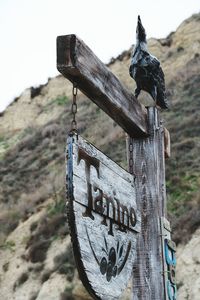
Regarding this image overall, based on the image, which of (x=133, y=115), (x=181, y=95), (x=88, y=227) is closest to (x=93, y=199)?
(x=88, y=227)

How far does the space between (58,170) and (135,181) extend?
20.0 metres

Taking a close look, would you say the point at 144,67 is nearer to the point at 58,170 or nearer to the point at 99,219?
the point at 99,219

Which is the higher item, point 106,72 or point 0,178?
point 0,178

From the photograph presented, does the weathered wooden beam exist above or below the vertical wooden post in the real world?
above

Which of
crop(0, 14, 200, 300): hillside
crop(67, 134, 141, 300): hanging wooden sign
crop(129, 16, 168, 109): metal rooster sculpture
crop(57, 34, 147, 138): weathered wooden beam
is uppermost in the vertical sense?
crop(0, 14, 200, 300): hillside

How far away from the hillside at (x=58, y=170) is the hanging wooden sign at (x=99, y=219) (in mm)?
Answer: 9029

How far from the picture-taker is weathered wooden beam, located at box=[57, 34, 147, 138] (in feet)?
10.4

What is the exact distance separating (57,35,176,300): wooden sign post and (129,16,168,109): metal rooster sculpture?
22 cm

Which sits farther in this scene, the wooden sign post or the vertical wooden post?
the vertical wooden post

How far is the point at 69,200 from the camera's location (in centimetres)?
274

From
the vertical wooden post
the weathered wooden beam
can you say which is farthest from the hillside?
the weathered wooden beam

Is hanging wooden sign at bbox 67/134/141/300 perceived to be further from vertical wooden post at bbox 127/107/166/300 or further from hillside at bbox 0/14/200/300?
hillside at bbox 0/14/200/300

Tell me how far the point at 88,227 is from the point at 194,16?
37.3 metres

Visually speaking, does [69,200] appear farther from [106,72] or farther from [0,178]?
[0,178]
